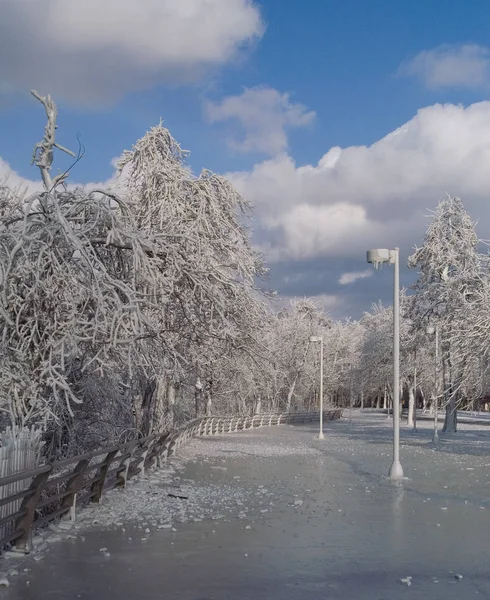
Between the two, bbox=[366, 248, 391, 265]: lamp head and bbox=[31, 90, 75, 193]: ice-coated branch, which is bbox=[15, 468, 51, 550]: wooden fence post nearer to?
bbox=[31, 90, 75, 193]: ice-coated branch

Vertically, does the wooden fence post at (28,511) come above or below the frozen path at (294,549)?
above

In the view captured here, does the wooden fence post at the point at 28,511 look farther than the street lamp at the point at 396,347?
No

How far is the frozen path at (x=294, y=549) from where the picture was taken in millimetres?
8016

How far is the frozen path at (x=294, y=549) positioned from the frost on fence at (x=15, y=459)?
0.72 m

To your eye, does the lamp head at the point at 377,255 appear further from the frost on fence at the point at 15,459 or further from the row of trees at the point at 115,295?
the frost on fence at the point at 15,459

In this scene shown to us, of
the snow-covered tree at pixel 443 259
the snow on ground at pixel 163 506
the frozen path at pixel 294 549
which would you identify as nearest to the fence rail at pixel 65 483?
the snow on ground at pixel 163 506

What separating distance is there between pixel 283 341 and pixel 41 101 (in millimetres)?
59859

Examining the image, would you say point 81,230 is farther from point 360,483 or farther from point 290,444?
point 290,444

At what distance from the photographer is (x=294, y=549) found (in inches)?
396

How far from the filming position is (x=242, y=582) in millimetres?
8281

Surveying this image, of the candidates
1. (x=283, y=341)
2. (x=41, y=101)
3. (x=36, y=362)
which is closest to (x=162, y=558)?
(x=36, y=362)

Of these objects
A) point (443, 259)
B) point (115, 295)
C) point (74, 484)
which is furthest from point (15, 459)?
point (443, 259)

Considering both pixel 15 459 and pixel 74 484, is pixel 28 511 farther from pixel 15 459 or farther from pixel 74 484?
pixel 74 484

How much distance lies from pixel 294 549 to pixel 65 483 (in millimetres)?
4782
